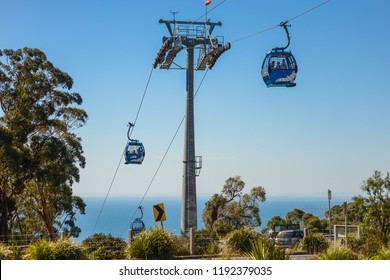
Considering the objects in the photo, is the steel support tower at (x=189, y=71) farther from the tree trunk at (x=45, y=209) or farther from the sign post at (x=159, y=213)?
the tree trunk at (x=45, y=209)

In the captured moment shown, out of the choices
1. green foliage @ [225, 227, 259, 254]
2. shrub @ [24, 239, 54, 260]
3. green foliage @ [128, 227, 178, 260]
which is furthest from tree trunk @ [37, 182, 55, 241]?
shrub @ [24, 239, 54, 260]

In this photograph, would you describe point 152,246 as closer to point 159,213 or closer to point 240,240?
point 240,240

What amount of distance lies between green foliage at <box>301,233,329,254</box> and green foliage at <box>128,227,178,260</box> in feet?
18.8

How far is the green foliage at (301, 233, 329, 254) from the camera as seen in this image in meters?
18.0

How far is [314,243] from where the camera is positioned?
18.1m

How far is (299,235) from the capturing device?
23.6 m

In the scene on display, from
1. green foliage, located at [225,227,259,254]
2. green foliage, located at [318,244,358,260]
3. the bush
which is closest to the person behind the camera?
green foliage, located at [318,244,358,260]

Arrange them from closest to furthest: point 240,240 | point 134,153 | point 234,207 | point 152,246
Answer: point 152,246 < point 240,240 < point 134,153 < point 234,207

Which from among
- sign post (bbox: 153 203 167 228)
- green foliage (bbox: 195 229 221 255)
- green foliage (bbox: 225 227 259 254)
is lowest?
green foliage (bbox: 195 229 221 255)

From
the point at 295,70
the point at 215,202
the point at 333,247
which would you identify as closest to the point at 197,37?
the point at 295,70

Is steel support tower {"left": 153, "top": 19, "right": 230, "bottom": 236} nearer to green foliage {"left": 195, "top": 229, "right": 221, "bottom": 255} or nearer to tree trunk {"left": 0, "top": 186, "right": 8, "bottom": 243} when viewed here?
green foliage {"left": 195, "top": 229, "right": 221, "bottom": 255}

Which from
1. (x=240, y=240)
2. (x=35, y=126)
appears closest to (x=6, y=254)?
(x=240, y=240)

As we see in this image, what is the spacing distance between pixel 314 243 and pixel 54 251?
31.2ft

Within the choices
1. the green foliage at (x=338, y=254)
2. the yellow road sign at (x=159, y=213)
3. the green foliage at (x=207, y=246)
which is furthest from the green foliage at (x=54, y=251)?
the green foliage at (x=338, y=254)
